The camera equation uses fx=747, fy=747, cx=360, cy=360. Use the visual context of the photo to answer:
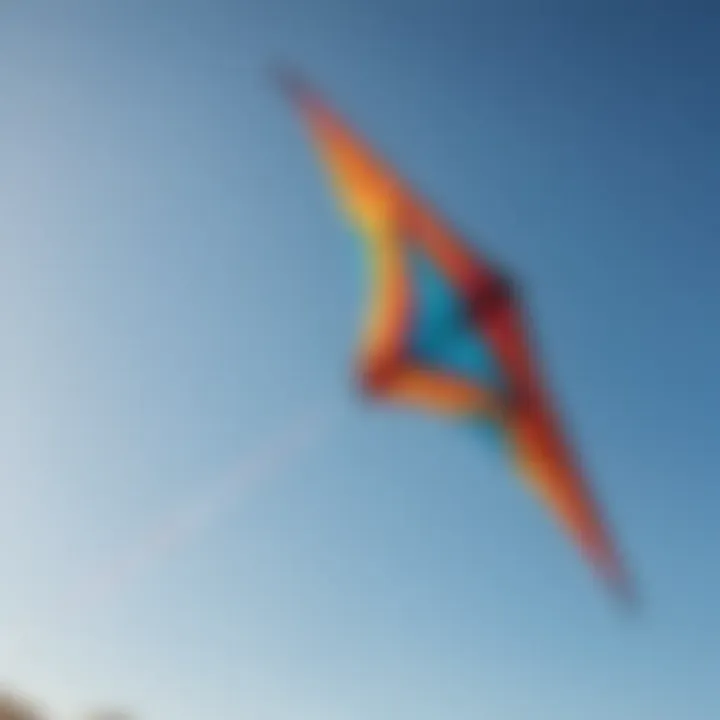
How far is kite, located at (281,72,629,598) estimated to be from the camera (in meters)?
9.50

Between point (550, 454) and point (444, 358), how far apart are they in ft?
6.42

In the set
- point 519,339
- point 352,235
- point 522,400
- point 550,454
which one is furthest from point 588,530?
point 352,235

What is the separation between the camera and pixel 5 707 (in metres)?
38.7

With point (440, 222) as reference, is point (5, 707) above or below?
below

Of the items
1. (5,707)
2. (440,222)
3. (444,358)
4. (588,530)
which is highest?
(440,222)

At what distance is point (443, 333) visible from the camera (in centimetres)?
1036

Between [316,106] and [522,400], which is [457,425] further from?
[316,106]

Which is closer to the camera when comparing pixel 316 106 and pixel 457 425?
pixel 316 106

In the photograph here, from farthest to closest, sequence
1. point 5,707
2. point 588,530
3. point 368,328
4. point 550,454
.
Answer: point 5,707, point 368,328, point 550,454, point 588,530

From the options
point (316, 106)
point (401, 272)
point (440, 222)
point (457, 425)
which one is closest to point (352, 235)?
point (401, 272)

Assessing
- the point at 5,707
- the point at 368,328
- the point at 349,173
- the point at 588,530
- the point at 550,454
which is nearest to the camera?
the point at 588,530

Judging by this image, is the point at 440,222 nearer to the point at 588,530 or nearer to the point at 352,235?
the point at 352,235

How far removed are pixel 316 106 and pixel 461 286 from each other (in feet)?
9.83

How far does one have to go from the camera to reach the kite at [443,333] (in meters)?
9.50
